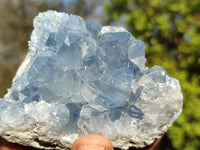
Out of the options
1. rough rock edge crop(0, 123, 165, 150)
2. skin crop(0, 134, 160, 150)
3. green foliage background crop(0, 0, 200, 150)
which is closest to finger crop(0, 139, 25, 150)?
rough rock edge crop(0, 123, 165, 150)

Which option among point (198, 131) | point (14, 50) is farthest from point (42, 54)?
point (14, 50)

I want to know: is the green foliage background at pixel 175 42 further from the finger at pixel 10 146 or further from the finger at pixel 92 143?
the finger at pixel 10 146

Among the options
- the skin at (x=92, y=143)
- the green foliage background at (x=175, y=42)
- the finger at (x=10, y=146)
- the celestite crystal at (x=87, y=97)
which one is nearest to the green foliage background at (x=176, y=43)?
the green foliage background at (x=175, y=42)

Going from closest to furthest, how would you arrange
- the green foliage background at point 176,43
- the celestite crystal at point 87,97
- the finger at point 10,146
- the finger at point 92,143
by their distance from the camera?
the finger at point 92,143 < the celestite crystal at point 87,97 < the finger at point 10,146 < the green foliage background at point 176,43

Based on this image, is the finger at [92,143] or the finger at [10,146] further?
the finger at [10,146]

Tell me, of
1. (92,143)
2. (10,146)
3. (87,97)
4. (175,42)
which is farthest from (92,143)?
(175,42)

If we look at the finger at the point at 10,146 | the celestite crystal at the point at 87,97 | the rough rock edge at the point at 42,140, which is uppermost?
the celestite crystal at the point at 87,97
